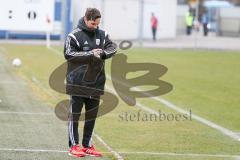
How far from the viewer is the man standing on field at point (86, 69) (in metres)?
10.8

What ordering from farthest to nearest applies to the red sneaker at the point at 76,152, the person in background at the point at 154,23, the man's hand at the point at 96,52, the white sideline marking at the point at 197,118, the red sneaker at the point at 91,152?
the person in background at the point at 154,23
the white sideline marking at the point at 197,118
the red sneaker at the point at 91,152
the red sneaker at the point at 76,152
the man's hand at the point at 96,52

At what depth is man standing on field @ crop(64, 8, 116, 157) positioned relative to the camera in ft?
35.4

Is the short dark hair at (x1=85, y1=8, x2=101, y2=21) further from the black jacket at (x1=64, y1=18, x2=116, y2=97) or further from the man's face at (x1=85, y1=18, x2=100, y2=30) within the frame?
the black jacket at (x1=64, y1=18, x2=116, y2=97)

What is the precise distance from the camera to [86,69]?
10.9 m

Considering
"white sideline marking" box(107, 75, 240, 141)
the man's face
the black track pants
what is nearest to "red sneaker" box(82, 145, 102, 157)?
the black track pants

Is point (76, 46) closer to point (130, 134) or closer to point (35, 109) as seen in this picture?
point (130, 134)

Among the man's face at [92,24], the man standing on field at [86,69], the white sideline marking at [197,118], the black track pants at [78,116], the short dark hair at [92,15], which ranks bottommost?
the white sideline marking at [197,118]

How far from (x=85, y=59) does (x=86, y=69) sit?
173 mm

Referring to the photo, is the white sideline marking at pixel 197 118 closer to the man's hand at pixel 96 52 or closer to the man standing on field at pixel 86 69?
the man standing on field at pixel 86 69

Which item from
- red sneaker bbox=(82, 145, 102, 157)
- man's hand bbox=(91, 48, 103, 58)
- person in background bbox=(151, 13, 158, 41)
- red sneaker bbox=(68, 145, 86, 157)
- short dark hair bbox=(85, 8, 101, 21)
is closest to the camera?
short dark hair bbox=(85, 8, 101, 21)

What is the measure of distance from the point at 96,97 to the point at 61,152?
990mm

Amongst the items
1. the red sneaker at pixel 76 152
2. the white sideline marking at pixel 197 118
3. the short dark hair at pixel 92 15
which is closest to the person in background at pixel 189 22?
the white sideline marking at pixel 197 118

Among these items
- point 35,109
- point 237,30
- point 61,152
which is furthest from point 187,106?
point 237,30

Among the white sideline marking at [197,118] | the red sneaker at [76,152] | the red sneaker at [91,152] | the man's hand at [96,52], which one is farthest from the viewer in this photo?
the white sideline marking at [197,118]
